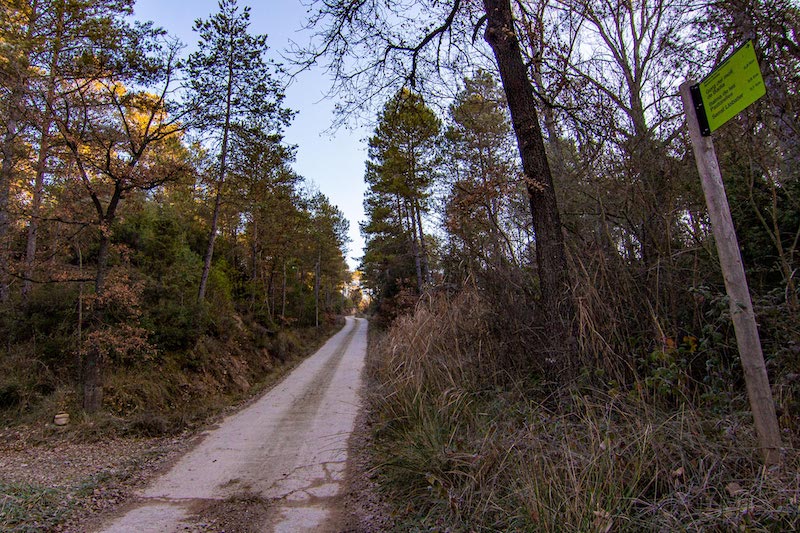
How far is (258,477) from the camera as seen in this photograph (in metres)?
4.70

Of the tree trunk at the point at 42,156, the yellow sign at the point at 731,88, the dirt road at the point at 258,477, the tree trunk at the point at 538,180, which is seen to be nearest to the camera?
the yellow sign at the point at 731,88

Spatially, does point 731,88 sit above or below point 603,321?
above

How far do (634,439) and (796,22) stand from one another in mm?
4014

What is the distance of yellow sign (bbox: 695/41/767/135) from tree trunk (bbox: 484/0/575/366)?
172cm

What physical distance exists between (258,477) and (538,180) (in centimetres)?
456

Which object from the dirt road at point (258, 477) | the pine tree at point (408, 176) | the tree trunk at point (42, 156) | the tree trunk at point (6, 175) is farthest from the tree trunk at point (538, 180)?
the pine tree at point (408, 176)

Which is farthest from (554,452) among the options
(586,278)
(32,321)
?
(32,321)

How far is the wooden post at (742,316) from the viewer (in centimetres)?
219

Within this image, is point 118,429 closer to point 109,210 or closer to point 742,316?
point 109,210

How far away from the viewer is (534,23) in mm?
4625

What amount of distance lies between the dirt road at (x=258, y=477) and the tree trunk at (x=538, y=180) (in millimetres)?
2904

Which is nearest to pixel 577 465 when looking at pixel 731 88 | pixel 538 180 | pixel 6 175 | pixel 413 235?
pixel 731 88

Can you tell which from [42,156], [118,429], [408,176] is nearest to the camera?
[118,429]

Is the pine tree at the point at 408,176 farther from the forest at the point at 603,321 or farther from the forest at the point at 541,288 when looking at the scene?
the forest at the point at 603,321
